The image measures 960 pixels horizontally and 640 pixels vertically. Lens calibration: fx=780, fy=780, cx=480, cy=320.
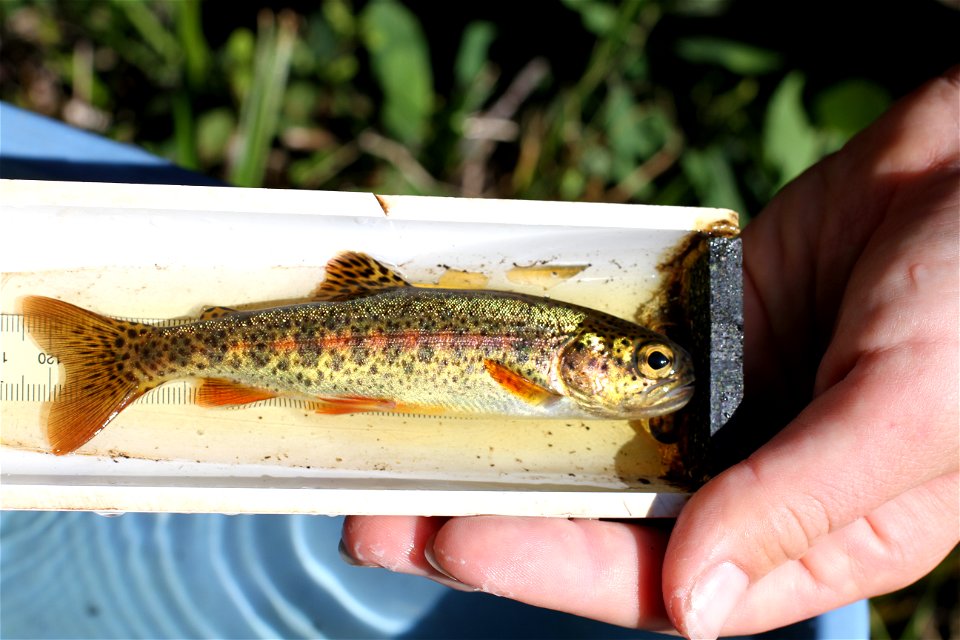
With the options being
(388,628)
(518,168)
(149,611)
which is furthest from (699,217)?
(149,611)

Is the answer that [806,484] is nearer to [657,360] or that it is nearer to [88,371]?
[657,360]

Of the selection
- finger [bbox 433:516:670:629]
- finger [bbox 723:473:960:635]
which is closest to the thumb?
finger [bbox 433:516:670:629]

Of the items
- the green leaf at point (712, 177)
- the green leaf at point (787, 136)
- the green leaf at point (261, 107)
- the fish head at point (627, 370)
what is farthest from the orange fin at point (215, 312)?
the green leaf at point (787, 136)

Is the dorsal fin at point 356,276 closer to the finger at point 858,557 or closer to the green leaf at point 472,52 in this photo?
the finger at point 858,557

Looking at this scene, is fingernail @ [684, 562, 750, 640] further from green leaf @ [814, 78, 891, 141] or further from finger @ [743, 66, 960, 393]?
green leaf @ [814, 78, 891, 141]

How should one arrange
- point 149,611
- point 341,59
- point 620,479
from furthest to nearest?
1. point 341,59
2. point 149,611
3. point 620,479

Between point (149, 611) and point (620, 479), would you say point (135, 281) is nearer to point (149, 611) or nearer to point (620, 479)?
point (149, 611)
